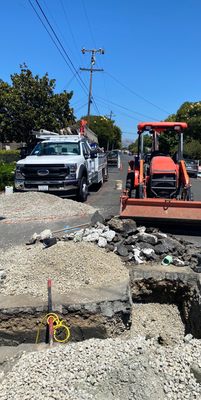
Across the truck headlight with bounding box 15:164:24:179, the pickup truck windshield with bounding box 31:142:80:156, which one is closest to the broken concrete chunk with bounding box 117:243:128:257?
the truck headlight with bounding box 15:164:24:179

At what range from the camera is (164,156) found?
1030 centimetres

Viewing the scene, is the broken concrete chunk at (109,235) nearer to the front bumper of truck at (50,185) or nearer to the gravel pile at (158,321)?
the gravel pile at (158,321)

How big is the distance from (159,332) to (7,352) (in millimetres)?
2199

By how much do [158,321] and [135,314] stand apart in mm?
376

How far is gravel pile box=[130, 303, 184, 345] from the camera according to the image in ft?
18.3

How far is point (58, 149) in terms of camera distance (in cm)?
1351

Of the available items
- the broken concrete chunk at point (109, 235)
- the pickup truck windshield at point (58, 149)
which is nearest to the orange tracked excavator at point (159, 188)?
the broken concrete chunk at point (109, 235)

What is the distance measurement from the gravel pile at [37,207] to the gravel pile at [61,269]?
149 inches

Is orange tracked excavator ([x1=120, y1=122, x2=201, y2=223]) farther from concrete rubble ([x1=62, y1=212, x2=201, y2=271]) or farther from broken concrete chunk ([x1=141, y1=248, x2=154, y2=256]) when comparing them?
broken concrete chunk ([x1=141, y1=248, x2=154, y2=256])

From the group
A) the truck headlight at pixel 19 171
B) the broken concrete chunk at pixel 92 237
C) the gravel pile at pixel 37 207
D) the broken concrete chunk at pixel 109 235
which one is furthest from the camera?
the truck headlight at pixel 19 171

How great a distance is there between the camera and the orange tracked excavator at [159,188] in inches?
331

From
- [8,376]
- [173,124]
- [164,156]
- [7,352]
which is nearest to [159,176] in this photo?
[164,156]

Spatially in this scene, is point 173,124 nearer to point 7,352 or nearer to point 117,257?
point 117,257

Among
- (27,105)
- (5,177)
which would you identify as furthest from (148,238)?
(27,105)
